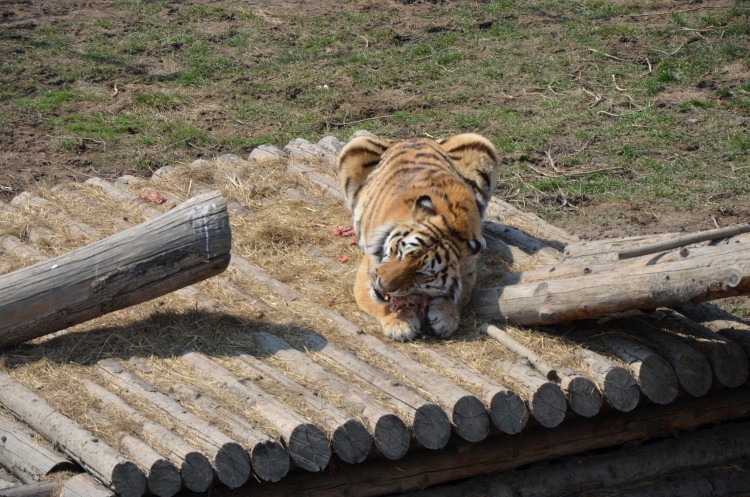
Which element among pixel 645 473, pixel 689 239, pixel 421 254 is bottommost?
pixel 645 473

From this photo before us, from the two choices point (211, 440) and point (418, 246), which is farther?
point (418, 246)

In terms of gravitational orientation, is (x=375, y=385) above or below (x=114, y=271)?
below

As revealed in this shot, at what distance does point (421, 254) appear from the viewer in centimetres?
562

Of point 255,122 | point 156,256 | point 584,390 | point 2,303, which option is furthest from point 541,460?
point 255,122

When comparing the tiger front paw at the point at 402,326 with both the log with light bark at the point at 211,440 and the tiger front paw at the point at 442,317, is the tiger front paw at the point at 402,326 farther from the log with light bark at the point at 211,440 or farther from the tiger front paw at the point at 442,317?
the log with light bark at the point at 211,440

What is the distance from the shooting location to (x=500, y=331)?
5.63 m

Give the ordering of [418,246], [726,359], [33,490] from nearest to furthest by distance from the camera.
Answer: [33,490], [726,359], [418,246]

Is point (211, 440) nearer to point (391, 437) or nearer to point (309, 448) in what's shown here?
point (309, 448)

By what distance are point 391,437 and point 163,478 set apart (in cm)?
102

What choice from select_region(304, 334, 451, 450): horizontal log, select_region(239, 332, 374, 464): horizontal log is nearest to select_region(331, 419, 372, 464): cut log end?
select_region(239, 332, 374, 464): horizontal log

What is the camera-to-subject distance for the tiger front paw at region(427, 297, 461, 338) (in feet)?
18.6

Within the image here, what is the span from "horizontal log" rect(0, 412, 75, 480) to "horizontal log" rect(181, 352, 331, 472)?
842 mm

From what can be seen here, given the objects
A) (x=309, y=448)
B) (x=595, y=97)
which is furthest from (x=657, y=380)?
(x=595, y=97)

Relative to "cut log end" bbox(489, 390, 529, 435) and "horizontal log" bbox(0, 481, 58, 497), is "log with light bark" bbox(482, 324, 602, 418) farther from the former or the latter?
"horizontal log" bbox(0, 481, 58, 497)
